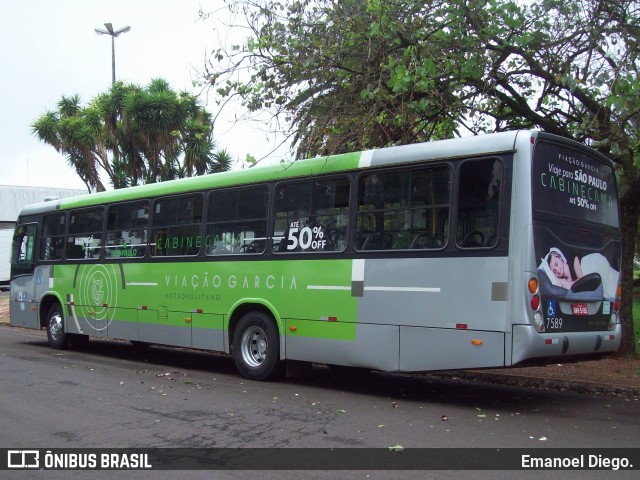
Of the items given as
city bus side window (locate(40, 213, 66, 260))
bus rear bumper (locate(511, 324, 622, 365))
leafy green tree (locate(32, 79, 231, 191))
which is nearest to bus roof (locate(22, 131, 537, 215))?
city bus side window (locate(40, 213, 66, 260))

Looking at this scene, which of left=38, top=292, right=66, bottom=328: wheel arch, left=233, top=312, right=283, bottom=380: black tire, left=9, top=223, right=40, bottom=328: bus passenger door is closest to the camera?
left=233, top=312, right=283, bottom=380: black tire

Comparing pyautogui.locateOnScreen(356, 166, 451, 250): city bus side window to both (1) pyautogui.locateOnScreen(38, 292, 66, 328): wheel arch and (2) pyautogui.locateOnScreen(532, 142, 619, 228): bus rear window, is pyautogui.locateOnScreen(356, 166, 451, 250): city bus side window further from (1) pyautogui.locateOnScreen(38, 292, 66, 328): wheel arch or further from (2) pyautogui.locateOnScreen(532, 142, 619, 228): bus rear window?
(1) pyautogui.locateOnScreen(38, 292, 66, 328): wheel arch

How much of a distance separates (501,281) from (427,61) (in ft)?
12.0

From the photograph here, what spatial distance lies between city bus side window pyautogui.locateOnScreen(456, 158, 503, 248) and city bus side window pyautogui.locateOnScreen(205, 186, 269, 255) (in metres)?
3.47

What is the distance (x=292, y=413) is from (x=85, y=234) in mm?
7992

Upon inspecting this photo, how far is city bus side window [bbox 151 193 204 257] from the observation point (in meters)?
11.9

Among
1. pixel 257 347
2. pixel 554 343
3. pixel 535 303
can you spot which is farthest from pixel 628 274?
pixel 257 347

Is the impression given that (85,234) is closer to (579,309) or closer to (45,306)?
(45,306)

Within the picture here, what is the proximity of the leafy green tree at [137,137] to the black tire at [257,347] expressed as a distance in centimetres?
1623

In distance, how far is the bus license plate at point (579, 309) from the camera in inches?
337

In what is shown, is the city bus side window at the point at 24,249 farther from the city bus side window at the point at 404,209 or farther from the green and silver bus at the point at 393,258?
the city bus side window at the point at 404,209

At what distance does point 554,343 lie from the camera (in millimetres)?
8102

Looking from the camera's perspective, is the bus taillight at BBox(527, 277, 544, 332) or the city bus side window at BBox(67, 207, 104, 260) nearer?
the bus taillight at BBox(527, 277, 544, 332)

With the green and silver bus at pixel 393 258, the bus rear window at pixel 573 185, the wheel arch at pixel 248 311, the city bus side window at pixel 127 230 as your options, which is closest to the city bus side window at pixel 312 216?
the green and silver bus at pixel 393 258
